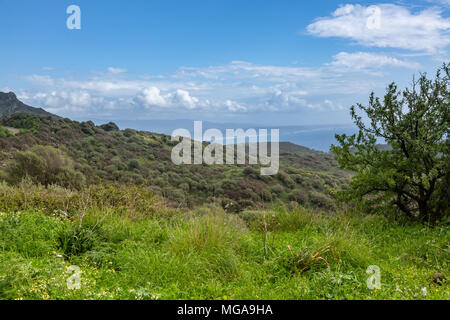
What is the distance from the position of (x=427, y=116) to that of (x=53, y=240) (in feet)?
26.9

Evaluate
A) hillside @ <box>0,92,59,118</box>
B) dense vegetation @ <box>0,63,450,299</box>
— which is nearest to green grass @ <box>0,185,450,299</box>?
dense vegetation @ <box>0,63,450,299</box>

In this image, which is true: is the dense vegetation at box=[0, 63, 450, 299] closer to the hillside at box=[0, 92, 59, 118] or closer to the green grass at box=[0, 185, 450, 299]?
the green grass at box=[0, 185, 450, 299]

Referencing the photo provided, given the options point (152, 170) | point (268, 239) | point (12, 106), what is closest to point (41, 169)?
point (268, 239)

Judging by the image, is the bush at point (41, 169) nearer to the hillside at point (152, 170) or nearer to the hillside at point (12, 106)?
the hillside at point (152, 170)

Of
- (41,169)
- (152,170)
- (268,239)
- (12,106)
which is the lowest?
(152,170)

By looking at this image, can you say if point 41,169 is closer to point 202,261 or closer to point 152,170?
point 202,261

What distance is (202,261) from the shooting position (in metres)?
4.58

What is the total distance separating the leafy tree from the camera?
24.9 ft

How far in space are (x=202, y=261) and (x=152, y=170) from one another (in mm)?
24956

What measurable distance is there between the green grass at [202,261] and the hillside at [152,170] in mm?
12574

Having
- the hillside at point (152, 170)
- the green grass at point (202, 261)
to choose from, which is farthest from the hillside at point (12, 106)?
the green grass at point (202, 261)

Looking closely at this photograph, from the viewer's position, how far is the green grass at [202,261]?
370 centimetres
